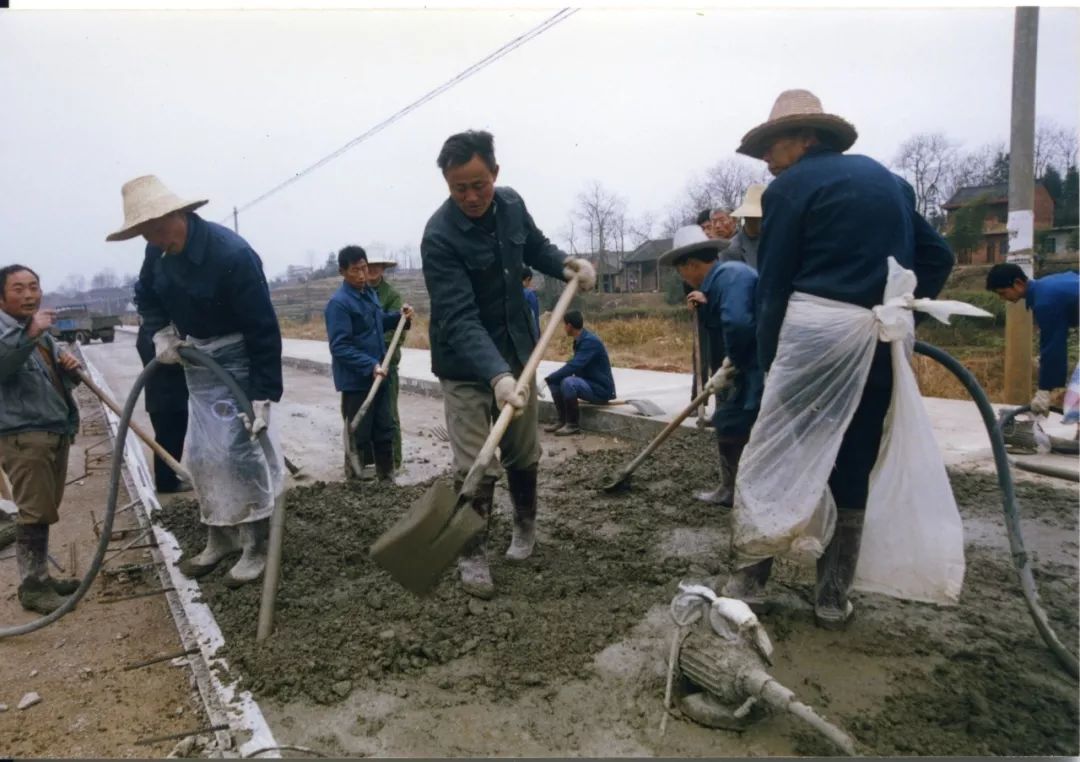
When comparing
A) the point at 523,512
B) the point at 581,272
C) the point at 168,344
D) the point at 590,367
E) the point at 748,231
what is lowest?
the point at 523,512

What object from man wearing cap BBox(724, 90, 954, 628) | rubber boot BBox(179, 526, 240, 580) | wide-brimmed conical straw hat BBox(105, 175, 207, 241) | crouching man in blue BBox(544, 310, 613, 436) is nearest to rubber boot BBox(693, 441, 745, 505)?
man wearing cap BBox(724, 90, 954, 628)

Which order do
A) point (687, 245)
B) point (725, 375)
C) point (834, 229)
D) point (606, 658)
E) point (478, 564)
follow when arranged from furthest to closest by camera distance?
point (687, 245)
point (725, 375)
point (478, 564)
point (606, 658)
point (834, 229)

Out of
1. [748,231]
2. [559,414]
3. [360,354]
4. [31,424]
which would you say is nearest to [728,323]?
[748,231]

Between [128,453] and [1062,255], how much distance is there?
685cm

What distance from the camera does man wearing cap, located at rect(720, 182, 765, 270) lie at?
4.81 metres

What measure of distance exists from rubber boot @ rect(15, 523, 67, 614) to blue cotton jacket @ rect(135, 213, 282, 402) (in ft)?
3.79

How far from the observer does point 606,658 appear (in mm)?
2510

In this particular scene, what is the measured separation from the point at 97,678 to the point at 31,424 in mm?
1233

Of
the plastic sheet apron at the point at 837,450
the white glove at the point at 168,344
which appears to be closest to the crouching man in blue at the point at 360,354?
the white glove at the point at 168,344

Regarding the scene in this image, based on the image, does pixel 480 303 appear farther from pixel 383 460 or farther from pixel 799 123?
pixel 383 460

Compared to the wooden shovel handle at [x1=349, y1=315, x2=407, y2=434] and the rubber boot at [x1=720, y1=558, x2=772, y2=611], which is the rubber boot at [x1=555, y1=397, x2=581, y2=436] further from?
the rubber boot at [x1=720, y1=558, x2=772, y2=611]

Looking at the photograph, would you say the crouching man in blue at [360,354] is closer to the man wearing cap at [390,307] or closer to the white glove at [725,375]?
the man wearing cap at [390,307]

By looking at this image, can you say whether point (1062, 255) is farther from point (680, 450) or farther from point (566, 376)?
point (566, 376)

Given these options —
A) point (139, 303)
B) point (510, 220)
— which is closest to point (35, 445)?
point (139, 303)
